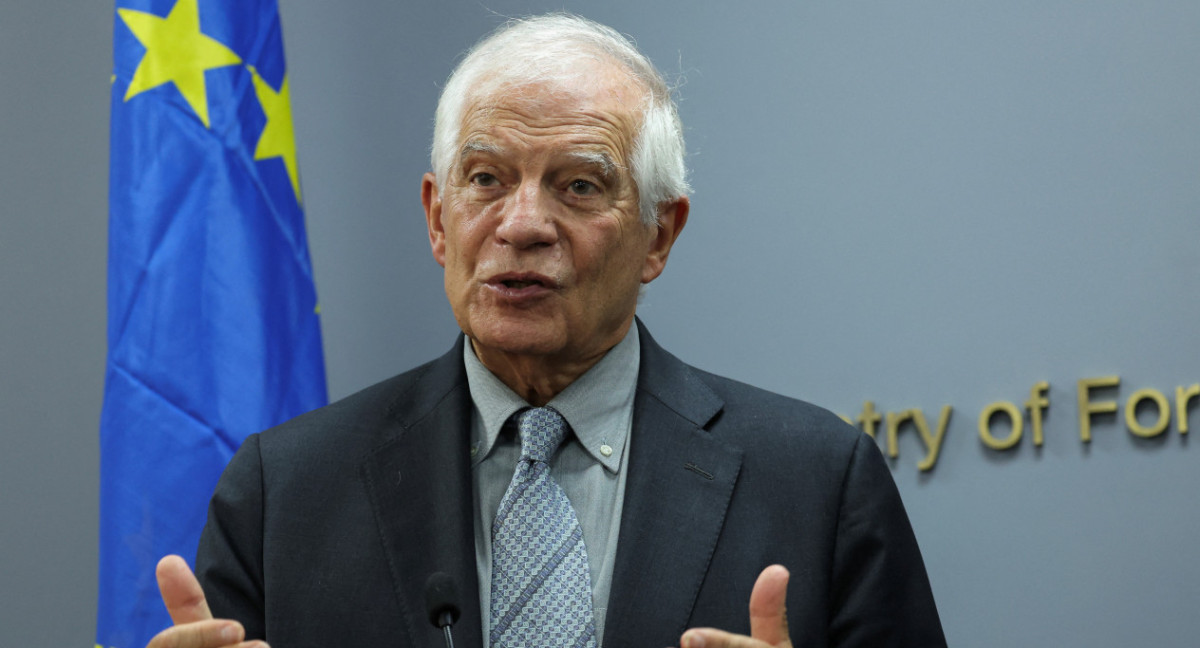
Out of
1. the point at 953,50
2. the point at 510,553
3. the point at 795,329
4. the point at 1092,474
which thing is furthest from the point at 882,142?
the point at 510,553

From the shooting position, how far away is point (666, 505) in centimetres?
176

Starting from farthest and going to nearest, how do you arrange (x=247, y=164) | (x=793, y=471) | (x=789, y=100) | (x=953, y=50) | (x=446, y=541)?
1. (x=789, y=100)
2. (x=953, y=50)
3. (x=247, y=164)
4. (x=793, y=471)
5. (x=446, y=541)

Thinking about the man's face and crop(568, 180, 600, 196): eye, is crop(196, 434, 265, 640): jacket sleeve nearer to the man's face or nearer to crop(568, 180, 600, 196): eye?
the man's face

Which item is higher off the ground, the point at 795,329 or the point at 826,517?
the point at 795,329

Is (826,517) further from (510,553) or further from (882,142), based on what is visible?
(882,142)

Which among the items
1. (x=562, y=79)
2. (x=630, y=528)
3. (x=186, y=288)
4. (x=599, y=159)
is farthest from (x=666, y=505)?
(x=186, y=288)

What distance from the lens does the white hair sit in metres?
1.91

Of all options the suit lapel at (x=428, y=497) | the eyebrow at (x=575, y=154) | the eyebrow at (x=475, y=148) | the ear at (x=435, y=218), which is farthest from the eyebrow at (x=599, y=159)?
the suit lapel at (x=428, y=497)

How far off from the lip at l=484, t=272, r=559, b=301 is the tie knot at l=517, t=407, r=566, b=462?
0.57 ft

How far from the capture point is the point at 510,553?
170 cm

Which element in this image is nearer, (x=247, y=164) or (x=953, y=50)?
(x=247, y=164)

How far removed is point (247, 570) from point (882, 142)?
6.18ft

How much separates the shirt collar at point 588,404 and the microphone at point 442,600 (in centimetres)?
36

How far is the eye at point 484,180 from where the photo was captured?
6.11ft
